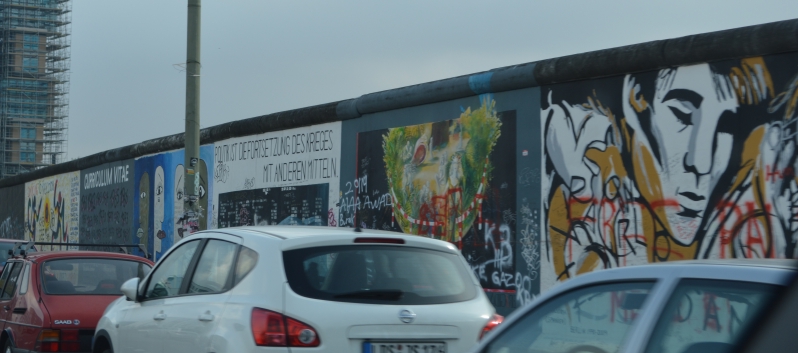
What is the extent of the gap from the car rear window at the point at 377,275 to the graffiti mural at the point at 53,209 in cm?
2553

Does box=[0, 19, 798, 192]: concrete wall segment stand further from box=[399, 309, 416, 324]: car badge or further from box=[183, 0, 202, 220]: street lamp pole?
box=[399, 309, 416, 324]: car badge

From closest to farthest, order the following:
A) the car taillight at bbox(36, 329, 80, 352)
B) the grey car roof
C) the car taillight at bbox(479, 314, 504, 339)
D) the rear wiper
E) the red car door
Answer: the rear wiper
the car taillight at bbox(479, 314, 504, 339)
the grey car roof
the car taillight at bbox(36, 329, 80, 352)
the red car door

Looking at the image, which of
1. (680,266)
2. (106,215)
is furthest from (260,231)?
(106,215)

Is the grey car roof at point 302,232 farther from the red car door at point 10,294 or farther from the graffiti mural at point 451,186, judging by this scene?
the graffiti mural at point 451,186

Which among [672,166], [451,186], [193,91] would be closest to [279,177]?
[193,91]

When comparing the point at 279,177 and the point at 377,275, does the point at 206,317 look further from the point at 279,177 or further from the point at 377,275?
the point at 279,177

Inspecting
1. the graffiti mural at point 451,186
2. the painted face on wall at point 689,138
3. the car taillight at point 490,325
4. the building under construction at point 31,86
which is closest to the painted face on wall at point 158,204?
the graffiti mural at point 451,186

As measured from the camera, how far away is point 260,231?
5.93 meters

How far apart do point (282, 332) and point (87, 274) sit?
492cm

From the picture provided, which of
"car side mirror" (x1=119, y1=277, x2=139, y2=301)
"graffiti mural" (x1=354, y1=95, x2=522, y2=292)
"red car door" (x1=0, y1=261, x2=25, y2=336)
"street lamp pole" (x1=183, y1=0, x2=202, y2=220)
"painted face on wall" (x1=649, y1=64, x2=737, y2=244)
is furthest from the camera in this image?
"street lamp pole" (x1=183, y1=0, x2=202, y2=220)

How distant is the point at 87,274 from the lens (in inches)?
367

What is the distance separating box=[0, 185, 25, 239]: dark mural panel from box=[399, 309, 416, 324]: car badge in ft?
112

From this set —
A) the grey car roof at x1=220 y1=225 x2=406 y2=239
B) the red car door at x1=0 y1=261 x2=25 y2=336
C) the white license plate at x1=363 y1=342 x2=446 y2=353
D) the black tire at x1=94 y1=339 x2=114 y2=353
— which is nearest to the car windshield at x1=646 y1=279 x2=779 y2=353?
the white license plate at x1=363 y1=342 x2=446 y2=353

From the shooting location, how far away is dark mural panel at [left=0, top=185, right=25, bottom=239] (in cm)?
3650
